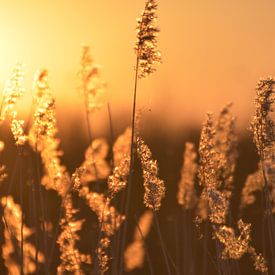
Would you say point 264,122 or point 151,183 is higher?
point 264,122

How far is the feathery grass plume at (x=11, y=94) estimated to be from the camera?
2382 millimetres

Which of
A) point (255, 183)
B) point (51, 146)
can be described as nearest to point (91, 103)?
point (51, 146)

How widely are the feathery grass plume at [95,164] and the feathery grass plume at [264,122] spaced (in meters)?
0.61

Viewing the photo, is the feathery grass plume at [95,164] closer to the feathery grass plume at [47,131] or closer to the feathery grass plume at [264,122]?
the feathery grass plume at [47,131]

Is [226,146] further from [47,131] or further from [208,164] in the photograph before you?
[47,131]

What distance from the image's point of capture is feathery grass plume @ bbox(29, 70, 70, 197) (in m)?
2.37

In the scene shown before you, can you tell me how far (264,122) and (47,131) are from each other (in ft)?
2.41

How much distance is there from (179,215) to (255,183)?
3.58 feet

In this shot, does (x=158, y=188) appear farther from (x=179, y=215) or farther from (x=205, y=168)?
(x=179, y=215)

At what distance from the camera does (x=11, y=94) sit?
7.91ft

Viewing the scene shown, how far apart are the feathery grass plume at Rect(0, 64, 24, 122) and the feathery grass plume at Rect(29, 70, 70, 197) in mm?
71

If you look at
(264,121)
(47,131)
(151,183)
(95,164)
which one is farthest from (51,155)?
(264,121)

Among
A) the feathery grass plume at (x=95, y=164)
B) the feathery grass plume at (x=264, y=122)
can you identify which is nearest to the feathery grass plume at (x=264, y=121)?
the feathery grass plume at (x=264, y=122)

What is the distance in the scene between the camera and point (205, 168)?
2424 mm
